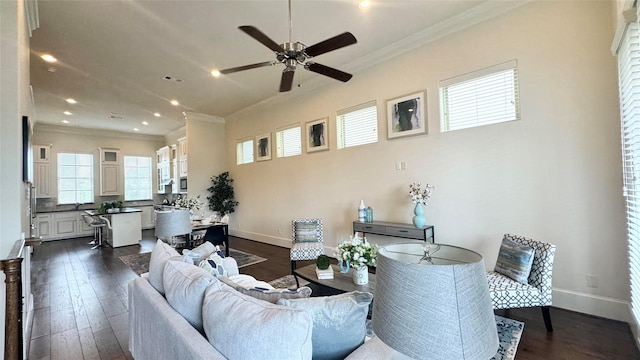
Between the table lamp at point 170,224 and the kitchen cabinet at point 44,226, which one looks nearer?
the table lamp at point 170,224

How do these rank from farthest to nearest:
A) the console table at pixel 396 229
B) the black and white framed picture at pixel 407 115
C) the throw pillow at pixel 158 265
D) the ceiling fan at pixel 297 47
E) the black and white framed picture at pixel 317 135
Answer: the black and white framed picture at pixel 317 135
the black and white framed picture at pixel 407 115
the console table at pixel 396 229
the ceiling fan at pixel 297 47
the throw pillow at pixel 158 265

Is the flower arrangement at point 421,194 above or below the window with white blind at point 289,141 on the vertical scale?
below

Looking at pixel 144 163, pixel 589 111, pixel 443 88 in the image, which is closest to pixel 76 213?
pixel 144 163

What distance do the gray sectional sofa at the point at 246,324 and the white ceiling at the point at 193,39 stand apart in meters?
3.04

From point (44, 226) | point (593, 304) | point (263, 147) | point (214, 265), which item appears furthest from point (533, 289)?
point (44, 226)

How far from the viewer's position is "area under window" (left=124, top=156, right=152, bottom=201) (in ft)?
30.8

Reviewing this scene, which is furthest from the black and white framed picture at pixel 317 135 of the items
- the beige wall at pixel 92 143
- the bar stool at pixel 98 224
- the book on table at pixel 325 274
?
the beige wall at pixel 92 143

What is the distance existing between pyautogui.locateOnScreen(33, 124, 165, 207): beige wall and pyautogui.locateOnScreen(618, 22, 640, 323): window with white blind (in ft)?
37.5

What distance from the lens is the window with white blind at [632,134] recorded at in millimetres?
1989

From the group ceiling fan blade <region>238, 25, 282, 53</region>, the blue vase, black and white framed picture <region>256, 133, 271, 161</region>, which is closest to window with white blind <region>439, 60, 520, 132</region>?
the blue vase

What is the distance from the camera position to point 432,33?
3.76 m

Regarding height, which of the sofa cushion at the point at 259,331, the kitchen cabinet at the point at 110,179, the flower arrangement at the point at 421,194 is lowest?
the sofa cushion at the point at 259,331

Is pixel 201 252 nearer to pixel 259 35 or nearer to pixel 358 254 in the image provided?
pixel 358 254

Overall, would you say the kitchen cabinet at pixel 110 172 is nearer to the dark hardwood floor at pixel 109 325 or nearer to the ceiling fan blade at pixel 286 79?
the dark hardwood floor at pixel 109 325
